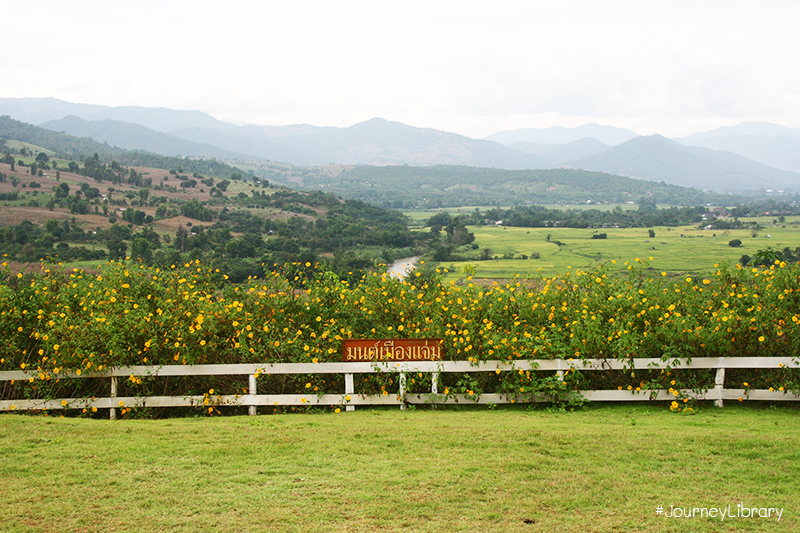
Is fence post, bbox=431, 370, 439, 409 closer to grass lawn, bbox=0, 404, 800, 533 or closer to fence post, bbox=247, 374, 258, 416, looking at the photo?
grass lawn, bbox=0, 404, 800, 533

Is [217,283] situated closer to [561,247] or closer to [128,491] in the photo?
[128,491]

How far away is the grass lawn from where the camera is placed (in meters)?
4.41

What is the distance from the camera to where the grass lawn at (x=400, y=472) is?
441cm

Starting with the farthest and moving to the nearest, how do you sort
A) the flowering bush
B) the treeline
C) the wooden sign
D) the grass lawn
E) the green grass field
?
1. the treeline
2. the green grass field
3. the wooden sign
4. the flowering bush
5. the grass lawn

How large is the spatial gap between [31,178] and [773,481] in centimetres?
15129

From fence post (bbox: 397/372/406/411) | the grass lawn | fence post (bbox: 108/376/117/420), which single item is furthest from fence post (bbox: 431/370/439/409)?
fence post (bbox: 108/376/117/420)

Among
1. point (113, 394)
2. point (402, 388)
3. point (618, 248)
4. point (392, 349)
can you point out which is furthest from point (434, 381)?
point (618, 248)

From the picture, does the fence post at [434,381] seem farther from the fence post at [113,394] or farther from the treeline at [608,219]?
the treeline at [608,219]

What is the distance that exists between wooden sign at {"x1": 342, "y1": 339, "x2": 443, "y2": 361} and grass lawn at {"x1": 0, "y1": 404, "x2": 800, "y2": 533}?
0.83 meters

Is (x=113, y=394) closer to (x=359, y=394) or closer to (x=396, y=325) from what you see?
(x=359, y=394)

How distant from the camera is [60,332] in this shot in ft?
24.3

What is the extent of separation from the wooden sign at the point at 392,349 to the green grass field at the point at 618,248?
48465 millimetres

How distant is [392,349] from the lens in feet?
24.5

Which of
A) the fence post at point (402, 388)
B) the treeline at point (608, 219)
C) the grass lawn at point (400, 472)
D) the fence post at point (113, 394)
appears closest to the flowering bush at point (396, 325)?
the fence post at point (402, 388)
